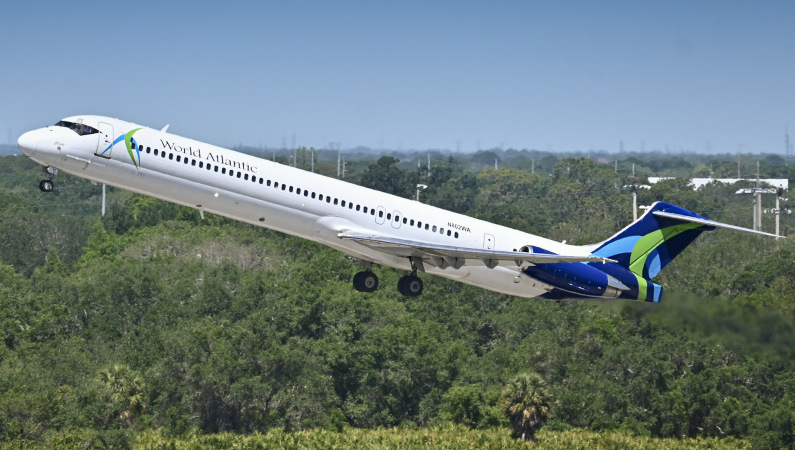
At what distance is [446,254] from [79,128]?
15.4 metres

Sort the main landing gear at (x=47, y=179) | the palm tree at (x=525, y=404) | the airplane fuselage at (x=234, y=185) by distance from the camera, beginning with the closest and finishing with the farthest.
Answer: the airplane fuselage at (x=234, y=185), the main landing gear at (x=47, y=179), the palm tree at (x=525, y=404)

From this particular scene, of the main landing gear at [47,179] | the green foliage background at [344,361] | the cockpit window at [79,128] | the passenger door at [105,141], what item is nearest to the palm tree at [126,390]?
the green foliage background at [344,361]

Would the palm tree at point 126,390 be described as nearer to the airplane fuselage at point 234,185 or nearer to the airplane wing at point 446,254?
the airplane fuselage at point 234,185

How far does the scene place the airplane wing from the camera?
158 feet

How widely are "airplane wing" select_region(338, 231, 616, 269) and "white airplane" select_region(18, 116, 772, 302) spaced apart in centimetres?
4

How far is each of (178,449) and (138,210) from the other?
117m

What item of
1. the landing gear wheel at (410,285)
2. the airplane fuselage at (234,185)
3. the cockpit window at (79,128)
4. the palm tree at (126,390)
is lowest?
the palm tree at (126,390)

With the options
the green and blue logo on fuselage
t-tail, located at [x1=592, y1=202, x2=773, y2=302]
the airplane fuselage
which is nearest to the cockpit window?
the airplane fuselage

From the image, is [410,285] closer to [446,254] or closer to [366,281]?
[366,281]

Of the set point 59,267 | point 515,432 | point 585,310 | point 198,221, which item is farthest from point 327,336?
point 198,221

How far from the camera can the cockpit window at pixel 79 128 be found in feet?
153

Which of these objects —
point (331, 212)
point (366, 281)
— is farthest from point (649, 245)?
point (331, 212)

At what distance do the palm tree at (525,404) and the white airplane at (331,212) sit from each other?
67.5ft

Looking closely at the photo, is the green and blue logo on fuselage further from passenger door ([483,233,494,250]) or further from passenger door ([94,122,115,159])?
passenger door ([483,233,494,250])
